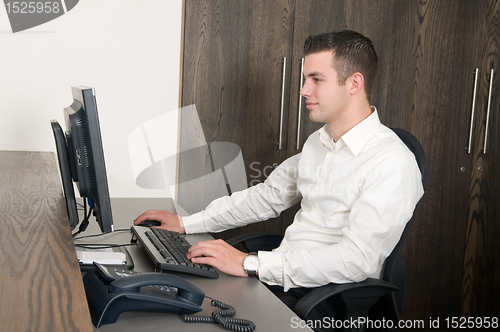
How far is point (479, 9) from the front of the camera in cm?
241

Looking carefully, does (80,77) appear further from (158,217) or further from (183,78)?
(158,217)

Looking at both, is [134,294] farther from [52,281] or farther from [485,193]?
[485,193]

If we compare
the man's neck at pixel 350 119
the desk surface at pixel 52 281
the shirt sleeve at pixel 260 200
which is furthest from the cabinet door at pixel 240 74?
the desk surface at pixel 52 281

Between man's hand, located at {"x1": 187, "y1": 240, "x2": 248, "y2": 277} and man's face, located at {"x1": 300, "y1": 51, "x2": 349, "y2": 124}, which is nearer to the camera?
man's hand, located at {"x1": 187, "y1": 240, "x2": 248, "y2": 277}

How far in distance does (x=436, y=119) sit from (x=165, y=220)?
1555 millimetres

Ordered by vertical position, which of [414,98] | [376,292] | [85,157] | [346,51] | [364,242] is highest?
[346,51]

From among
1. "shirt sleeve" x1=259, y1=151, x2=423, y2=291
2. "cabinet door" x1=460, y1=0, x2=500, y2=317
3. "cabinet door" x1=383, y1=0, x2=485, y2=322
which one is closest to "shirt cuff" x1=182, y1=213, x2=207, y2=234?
"shirt sleeve" x1=259, y1=151, x2=423, y2=291

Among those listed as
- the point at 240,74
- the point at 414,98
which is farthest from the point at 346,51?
the point at 414,98

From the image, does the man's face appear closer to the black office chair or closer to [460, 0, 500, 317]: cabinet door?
the black office chair

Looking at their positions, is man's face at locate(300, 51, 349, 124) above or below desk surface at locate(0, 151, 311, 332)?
above

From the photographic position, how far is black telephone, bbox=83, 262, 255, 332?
0.82 m

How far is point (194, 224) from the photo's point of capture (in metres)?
1.65

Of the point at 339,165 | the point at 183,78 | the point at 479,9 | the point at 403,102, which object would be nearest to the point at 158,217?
the point at 339,165

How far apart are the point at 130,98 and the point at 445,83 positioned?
1.57m
